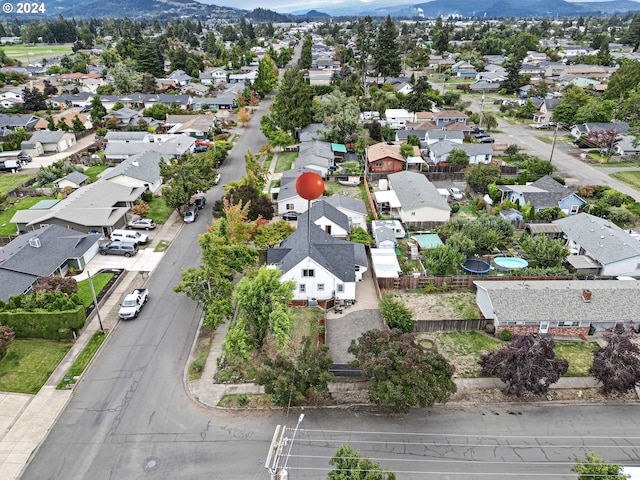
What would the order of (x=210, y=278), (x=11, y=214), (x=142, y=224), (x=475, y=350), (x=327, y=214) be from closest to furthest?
(x=475, y=350) → (x=210, y=278) → (x=327, y=214) → (x=142, y=224) → (x=11, y=214)

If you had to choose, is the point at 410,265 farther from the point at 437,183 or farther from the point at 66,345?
the point at 66,345

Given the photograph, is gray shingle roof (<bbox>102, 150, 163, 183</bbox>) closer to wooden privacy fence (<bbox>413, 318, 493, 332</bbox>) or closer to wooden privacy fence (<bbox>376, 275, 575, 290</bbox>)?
wooden privacy fence (<bbox>376, 275, 575, 290</bbox>)

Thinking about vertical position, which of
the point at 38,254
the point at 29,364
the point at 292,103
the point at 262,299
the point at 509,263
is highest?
the point at 292,103

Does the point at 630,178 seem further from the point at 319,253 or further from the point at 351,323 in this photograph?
the point at 351,323

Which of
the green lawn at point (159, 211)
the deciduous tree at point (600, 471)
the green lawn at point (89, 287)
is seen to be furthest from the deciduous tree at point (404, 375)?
the green lawn at point (159, 211)

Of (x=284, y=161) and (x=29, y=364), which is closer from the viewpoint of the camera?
(x=29, y=364)

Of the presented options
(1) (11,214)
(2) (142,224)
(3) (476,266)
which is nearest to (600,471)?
(3) (476,266)

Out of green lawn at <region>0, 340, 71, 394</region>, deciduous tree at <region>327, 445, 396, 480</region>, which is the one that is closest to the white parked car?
deciduous tree at <region>327, 445, 396, 480</region>

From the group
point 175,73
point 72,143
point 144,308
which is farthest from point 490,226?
point 175,73
